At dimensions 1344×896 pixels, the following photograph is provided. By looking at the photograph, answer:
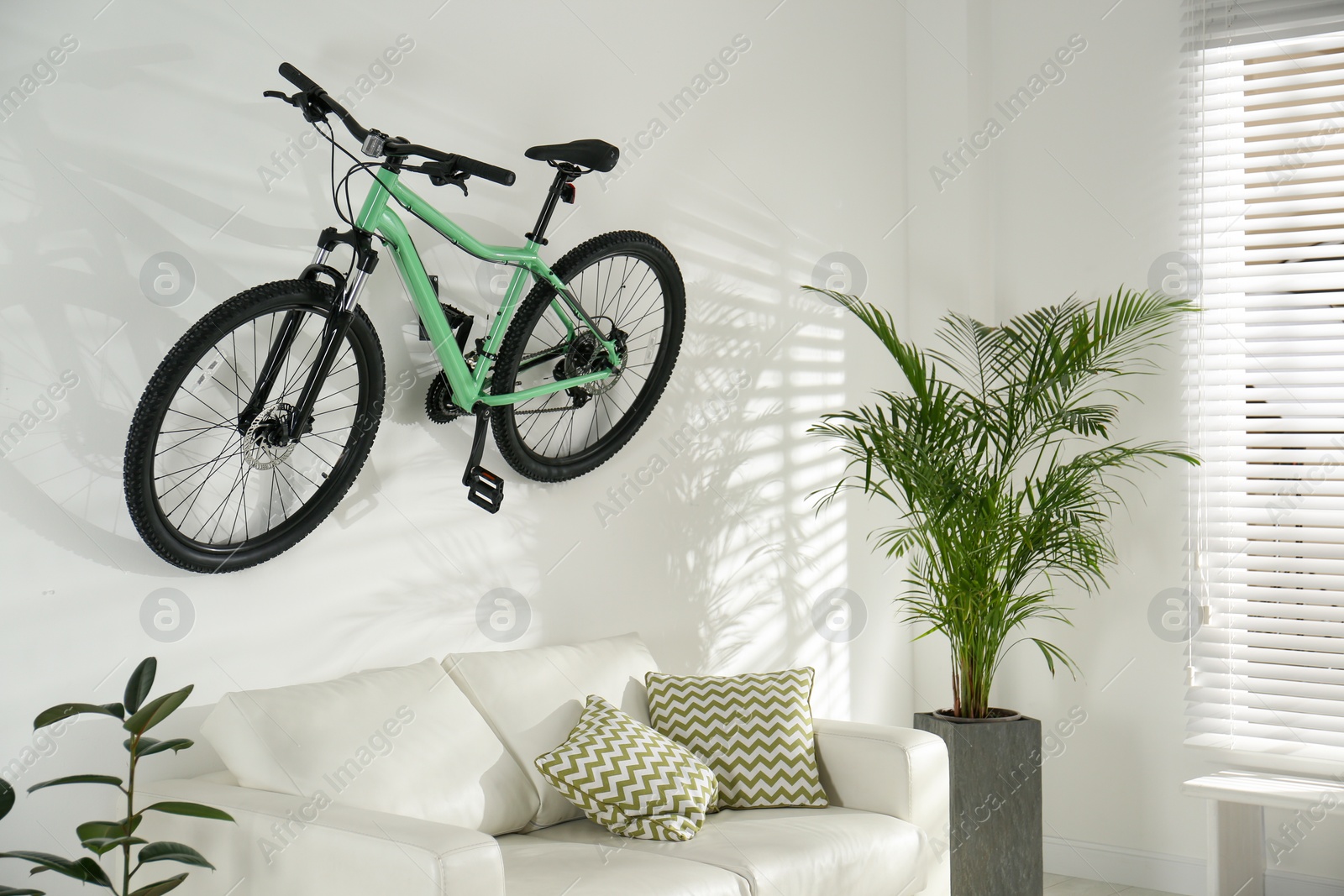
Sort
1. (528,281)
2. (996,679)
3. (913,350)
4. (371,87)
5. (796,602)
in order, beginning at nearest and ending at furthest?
1. (371,87)
2. (528,281)
3. (913,350)
4. (796,602)
5. (996,679)

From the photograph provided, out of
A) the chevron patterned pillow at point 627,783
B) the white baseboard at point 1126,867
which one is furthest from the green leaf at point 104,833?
the white baseboard at point 1126,867

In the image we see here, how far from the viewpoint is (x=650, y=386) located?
3221 millimetres

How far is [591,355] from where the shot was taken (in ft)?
9.90

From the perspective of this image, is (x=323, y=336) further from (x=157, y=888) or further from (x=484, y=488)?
(x=157, y=888)

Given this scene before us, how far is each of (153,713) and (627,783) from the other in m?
1.03

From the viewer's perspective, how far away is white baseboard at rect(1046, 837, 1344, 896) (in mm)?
3639

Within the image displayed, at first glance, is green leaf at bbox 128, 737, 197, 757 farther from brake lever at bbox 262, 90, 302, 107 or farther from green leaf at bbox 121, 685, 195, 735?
brake lever at bbox 262, 90, 302, 107

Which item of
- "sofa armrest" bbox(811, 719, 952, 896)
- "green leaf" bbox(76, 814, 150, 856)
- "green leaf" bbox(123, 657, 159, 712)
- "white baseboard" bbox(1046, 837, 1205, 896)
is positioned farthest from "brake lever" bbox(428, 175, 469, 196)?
"white baseboard" bbox(1046, 837, 1205, 896)

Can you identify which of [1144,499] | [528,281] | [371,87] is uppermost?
[371,87]

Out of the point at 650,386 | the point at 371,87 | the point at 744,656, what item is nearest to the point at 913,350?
the point at 650,386

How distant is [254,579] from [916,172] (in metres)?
3.07

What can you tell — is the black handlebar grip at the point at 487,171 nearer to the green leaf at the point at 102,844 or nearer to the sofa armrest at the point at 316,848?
the sofa armrest at the point at 316,848

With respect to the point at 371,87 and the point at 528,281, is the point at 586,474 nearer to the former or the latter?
the point at 528,281

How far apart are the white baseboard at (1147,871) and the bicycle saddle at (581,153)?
118 inches
